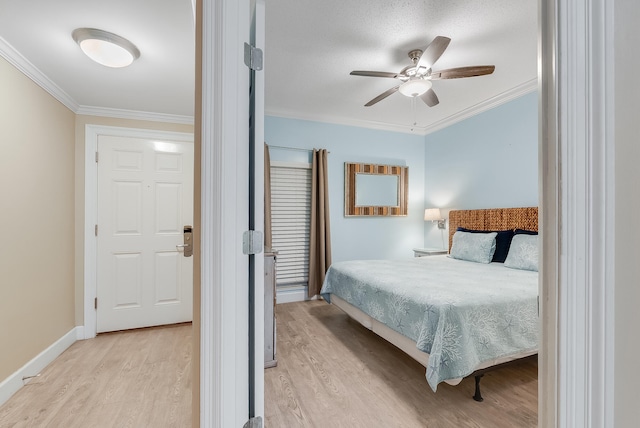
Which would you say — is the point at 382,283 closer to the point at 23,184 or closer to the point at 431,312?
the point at 431,312

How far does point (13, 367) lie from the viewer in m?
1.94

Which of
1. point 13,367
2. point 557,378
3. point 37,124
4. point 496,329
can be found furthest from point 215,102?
point 13,367

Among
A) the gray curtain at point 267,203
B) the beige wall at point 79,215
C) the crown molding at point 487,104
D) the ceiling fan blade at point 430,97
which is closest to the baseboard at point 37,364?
the beige wall at point 79,215

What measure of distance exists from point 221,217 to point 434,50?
6.54 ft

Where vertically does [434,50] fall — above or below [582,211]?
above

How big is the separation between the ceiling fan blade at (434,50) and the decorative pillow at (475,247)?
2035mm

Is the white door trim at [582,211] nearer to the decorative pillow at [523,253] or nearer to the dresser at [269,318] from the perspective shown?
the dresser at [269,318]

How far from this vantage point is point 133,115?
116 inches

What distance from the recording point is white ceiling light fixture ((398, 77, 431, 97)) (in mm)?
2422

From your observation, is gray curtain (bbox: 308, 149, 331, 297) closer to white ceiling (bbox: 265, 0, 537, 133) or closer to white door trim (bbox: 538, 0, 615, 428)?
white ceiling (bbox: 265, 0, 537, 133)

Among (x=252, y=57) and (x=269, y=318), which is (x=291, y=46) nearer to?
(x=252, y=57)

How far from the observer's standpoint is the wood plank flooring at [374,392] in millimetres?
1664

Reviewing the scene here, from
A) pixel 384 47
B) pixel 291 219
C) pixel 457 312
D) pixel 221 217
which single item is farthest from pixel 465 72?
pixel 291 219
